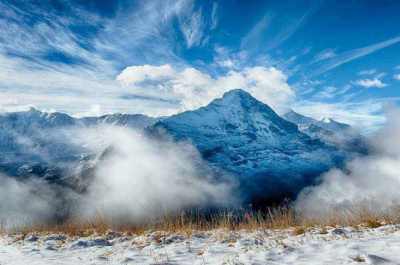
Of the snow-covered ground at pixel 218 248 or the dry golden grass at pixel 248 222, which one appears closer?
the snow-covered ground at pixel 218 248

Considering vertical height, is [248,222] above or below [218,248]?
above

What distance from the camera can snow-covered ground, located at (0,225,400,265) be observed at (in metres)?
6.45

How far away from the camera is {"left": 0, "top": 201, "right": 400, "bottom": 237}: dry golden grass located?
10281 mm

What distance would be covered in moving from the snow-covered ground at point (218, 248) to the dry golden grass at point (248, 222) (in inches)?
34.2

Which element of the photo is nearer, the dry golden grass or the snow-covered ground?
the snow-covered ground

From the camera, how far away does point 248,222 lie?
11469 millimetres

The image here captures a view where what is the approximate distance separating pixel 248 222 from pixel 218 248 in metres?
3.60

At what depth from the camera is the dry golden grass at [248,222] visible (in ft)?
33.7

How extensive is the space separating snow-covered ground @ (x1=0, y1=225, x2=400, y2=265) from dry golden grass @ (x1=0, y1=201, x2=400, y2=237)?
0.87 m

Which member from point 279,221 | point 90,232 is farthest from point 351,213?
point 90,232

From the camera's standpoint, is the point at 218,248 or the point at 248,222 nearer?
the point at 218,248

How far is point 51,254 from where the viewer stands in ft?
29.1

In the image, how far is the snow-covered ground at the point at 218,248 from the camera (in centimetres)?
645

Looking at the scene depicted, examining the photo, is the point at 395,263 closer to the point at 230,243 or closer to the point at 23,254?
the point at 230,243
